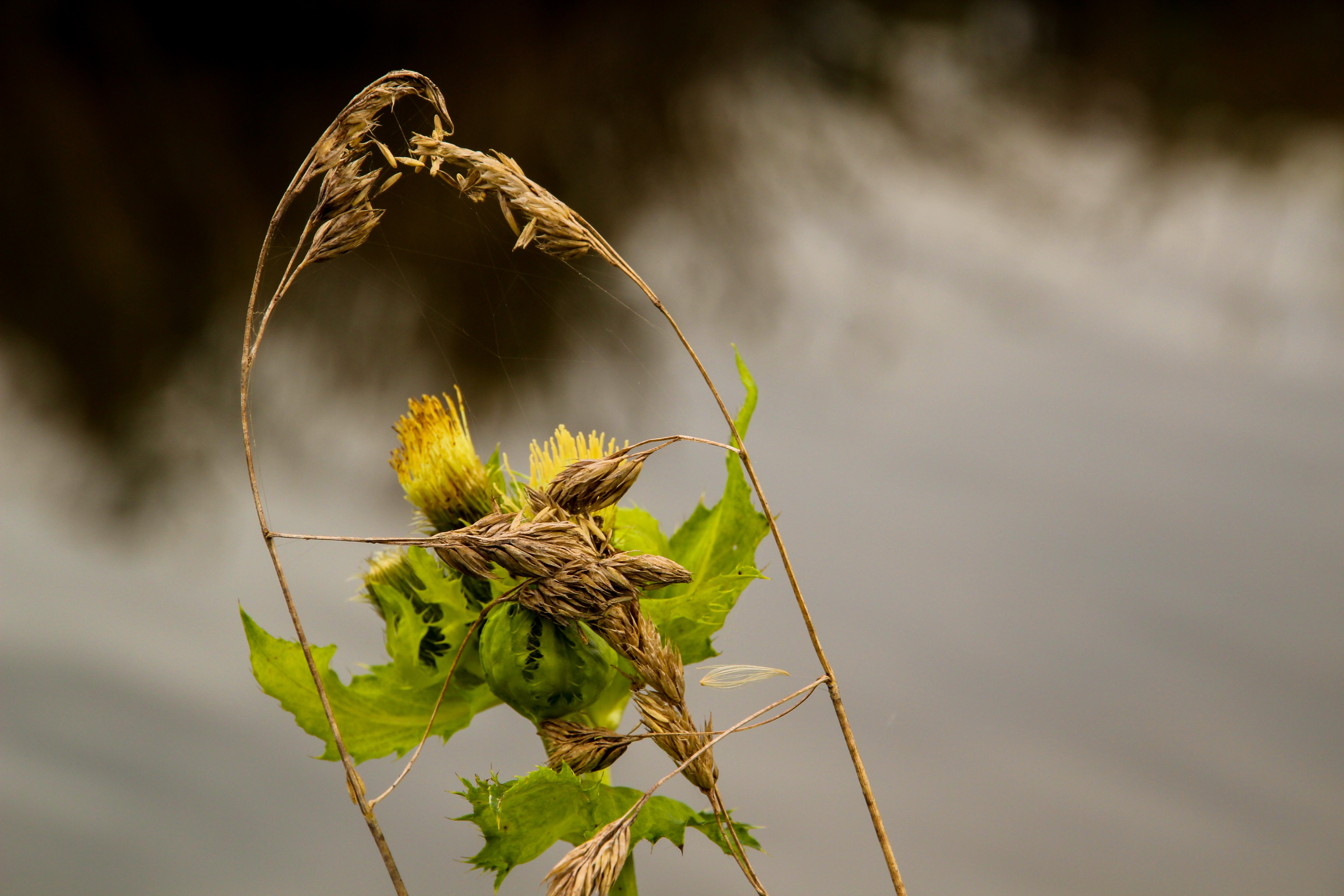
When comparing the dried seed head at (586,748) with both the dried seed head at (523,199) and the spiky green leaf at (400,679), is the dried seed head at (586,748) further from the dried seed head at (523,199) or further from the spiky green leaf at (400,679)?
the dried seed head at (523,199)

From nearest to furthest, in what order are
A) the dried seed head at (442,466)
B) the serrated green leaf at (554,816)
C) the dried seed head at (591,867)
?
the dried seed head at (591,867) → the serrated green leaf at (554,816) → the dried seed head at (442,466)

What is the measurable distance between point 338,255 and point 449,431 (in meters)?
0.18

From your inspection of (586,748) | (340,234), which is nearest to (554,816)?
(586,748)

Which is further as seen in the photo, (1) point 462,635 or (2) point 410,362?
(2) point 410,362

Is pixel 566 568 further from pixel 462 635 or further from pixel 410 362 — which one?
pixel 410 362

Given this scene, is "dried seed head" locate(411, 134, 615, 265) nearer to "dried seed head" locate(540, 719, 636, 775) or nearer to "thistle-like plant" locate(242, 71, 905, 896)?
"thistle-like plant" locate(242, 71, 905, 896)

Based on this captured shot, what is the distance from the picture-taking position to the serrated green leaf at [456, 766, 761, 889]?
58 cm

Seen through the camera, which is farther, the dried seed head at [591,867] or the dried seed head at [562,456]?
the dried seed head at [562,456]

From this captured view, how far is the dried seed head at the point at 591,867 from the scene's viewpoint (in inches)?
18.4

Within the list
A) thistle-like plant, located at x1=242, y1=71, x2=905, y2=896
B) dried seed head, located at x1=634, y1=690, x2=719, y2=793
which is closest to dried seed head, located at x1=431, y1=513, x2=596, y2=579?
thistle-like plant, located at x1=242, y1=71, x2=905, y2=896

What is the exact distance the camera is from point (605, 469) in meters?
0.52

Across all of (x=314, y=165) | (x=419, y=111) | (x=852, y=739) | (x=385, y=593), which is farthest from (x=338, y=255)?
(x=852, y=739)

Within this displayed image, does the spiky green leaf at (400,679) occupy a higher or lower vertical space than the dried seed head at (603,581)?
higher

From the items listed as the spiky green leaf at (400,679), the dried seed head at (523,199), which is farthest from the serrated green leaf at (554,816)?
the dried seed head at (523,199)
